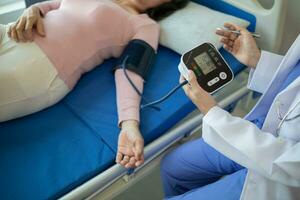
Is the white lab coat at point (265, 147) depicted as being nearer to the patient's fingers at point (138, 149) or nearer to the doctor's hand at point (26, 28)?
the patient's fingers at point (138, 149)

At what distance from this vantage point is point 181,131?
46.3 inches

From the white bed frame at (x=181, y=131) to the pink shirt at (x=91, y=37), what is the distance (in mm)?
177

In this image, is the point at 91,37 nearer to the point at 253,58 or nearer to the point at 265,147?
the point at 253,58

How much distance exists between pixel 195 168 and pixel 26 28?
0.84 meters

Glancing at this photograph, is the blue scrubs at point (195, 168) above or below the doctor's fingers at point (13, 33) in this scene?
below

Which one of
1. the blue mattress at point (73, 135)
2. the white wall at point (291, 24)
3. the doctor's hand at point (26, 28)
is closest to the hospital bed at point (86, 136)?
the blue mattress at point (73, 135)

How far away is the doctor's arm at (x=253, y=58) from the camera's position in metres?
1.10

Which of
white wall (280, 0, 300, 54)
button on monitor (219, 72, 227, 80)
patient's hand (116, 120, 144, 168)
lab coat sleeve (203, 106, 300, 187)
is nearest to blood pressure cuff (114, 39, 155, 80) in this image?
patient's hand (116, 120, 144, 168)

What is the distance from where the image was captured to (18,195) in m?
0.93

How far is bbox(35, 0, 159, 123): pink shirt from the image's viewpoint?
1.20 meters

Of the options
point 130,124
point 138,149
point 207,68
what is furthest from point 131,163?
point 207,68

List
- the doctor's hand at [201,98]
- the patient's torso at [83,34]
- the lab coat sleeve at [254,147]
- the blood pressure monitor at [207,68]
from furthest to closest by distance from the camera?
1. the patient's torso at [83,34]
2. the blood pressure monitor at [207,68]
3. the doctor's hand at [201,98]
4. the lab coat sleeve at [254,147]

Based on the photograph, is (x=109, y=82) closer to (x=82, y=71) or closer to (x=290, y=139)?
(x=82, y=71)

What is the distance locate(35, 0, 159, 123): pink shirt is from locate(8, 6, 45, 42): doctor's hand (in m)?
0.03
